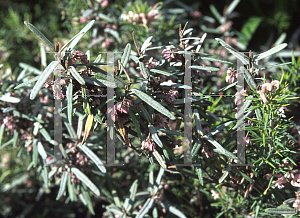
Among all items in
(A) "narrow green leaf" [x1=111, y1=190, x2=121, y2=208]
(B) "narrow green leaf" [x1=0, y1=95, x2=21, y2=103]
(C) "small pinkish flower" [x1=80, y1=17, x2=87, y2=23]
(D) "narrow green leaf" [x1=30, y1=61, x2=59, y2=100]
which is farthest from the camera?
(C) "small pinkish flower" [x1=80, y1=17, x2=87, y2=23]

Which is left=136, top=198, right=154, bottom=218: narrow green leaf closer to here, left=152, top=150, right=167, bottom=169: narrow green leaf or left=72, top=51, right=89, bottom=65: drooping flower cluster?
left=152, top=150, right=167, bottom=169: narrow green leaf

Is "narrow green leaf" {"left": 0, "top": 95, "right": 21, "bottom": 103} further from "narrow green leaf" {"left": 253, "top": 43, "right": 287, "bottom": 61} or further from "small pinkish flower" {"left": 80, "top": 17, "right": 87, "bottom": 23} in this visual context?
"narrow green leaf" {"left": 253, "top": 43, "right": 287, "bottom": 61}

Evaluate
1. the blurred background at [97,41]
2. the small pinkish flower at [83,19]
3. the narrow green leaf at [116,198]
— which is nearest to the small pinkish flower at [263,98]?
the blurred background at [97,41]

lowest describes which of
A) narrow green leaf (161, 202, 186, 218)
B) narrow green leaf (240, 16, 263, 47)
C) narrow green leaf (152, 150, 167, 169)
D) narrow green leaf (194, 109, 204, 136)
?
narrow green leaf (161, 202, 186, 218)

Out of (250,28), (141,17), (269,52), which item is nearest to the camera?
(269,52)

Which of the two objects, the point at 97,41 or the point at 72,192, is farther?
the point at 97,41

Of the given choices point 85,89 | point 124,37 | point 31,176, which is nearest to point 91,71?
point 85,89

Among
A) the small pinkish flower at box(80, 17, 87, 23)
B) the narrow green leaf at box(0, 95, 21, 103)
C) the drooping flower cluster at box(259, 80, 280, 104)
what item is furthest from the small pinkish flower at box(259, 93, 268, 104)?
the small pinkish flower at box(80, 17, 87, 23)

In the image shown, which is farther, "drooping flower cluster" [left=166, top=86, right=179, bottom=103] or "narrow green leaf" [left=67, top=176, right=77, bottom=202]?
"narrow green leaf" [left=67, top=176, right=77, bottom=202]

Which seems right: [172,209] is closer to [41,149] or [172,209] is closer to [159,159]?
[159,159]

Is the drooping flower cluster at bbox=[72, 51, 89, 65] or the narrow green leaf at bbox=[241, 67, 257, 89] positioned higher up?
the drooping flower cluster at bbox=[72, 51, 89, 65]

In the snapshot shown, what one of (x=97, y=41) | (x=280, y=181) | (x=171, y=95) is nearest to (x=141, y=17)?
(x=97, y=41)

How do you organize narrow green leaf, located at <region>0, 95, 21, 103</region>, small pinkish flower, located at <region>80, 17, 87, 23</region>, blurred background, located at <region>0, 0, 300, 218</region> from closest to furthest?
narrow green leaf, located at <region>0, 95, 21, 103</region>, blurred background, located at <region>0, 0, 300, 218</region>, small pinkish flower, located at <region>80, 17, 87, 23</region>

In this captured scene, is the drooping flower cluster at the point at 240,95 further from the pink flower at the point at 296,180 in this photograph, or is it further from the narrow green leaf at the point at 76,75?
the narrow green leaf at the point at 76,75
